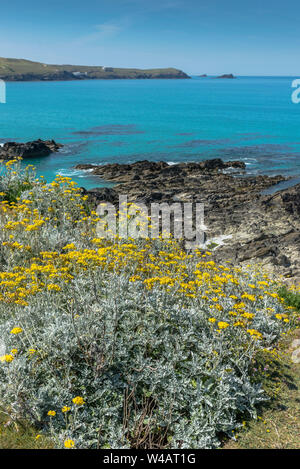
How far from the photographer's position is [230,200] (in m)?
21.6

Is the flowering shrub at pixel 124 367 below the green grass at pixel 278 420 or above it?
above

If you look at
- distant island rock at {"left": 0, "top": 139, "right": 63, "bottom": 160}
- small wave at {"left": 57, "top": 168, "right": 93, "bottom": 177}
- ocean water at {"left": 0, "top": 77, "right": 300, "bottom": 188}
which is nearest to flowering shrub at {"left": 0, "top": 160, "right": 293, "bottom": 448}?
ocean water at {"left": 0, "top": 77, "right": 300, "bottom": 188}

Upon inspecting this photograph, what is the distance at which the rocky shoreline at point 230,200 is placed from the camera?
14859mm

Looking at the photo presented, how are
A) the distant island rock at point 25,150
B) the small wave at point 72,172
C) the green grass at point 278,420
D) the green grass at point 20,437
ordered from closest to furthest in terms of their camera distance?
the green grass at point 20,437, the green grass at point 278,420, the small wave at point 72,172, the distant island rock at point 25,150

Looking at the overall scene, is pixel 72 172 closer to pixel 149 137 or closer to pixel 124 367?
pixel 149 137

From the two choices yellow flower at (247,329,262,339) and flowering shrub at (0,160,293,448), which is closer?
flowering shrub at (0,160,293,448)

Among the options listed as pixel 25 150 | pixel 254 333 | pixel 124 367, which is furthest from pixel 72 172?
pixel 254 333

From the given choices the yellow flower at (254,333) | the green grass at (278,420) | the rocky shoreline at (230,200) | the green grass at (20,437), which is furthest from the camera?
the rocky shoreline at (230,200)

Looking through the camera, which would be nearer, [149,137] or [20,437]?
[20,437]

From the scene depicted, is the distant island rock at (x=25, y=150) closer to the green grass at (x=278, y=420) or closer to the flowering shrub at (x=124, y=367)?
the flowering shrub at (x=124, y=367)

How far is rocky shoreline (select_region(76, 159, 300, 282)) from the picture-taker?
1486 cm

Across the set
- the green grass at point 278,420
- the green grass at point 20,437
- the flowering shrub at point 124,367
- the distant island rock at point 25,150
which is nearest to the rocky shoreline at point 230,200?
the green grass at point 278,420

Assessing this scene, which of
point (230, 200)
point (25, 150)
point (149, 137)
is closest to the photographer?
point (230, 200)

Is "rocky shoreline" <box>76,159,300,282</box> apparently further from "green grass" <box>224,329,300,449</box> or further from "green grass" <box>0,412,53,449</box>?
"green grass" <box>0,412,53,449</box>
